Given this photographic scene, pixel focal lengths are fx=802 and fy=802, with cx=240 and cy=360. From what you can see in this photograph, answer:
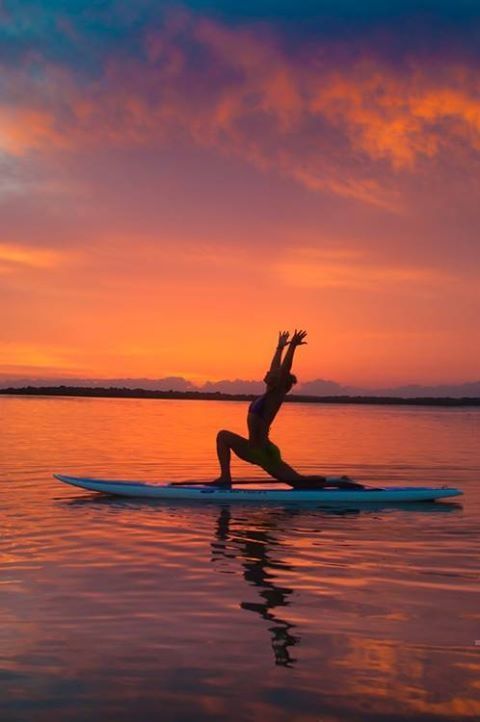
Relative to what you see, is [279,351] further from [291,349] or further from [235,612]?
[235,612]

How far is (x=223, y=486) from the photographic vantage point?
53.7ft

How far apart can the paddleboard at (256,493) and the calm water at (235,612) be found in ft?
1.02

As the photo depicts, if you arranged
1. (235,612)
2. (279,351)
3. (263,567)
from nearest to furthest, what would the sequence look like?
(235,612) < (263,567) < (279,351)

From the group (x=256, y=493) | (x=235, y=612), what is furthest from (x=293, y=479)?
(x=235, y=612)

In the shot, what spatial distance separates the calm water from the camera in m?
5.71

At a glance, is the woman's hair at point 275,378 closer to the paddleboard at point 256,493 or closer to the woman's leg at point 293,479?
the woman's leg at point 293,479

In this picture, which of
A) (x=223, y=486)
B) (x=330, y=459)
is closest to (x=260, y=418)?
(x=223, y=486)

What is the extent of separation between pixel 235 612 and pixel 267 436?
27.0ft

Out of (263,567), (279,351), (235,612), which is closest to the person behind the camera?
(235,612)

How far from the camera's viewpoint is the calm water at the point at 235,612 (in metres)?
5.71

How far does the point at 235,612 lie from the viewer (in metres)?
7.89

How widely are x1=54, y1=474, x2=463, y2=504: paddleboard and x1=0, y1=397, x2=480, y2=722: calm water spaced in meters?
0.31

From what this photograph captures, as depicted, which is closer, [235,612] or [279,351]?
[235,612]

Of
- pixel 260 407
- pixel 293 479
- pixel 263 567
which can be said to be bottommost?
pixel 263 567
